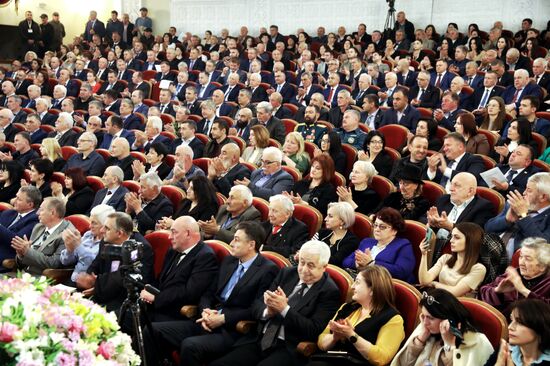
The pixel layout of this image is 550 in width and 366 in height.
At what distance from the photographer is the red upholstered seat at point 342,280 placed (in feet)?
11.5

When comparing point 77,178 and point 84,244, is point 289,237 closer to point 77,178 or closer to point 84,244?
point 84,244

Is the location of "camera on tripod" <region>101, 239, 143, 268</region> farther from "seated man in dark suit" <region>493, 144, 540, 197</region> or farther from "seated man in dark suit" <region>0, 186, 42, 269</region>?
"seated man in dark suit" <region>493, 144, 540, 197</region>

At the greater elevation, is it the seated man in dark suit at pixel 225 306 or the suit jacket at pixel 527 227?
the suit jacket at pixel 527 227

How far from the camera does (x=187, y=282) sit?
402cm

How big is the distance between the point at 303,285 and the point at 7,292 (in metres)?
1.74

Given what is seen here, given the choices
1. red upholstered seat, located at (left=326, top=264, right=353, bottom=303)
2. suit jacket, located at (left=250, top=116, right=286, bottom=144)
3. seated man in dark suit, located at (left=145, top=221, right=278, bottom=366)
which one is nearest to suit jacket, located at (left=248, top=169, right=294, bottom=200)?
seated man in dark suit, located at (left=145, top=221, right=278, bottom=366)

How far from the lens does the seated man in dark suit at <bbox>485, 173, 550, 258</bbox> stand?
12.4 feet

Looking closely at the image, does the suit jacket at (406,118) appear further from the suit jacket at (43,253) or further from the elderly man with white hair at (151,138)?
the suit jacket at (43,253)

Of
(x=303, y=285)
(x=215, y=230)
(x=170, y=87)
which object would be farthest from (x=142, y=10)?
(x=303, y=285)

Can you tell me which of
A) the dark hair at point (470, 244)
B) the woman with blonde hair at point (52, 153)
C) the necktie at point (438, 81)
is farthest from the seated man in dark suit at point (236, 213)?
the necktie at point (438, 81)

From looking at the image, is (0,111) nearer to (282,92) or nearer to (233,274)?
(282,92)

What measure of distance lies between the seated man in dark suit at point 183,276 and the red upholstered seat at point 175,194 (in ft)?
4.33

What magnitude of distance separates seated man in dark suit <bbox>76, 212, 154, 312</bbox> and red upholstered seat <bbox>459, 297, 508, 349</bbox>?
204 centimetres

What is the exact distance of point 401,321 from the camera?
3170mm
